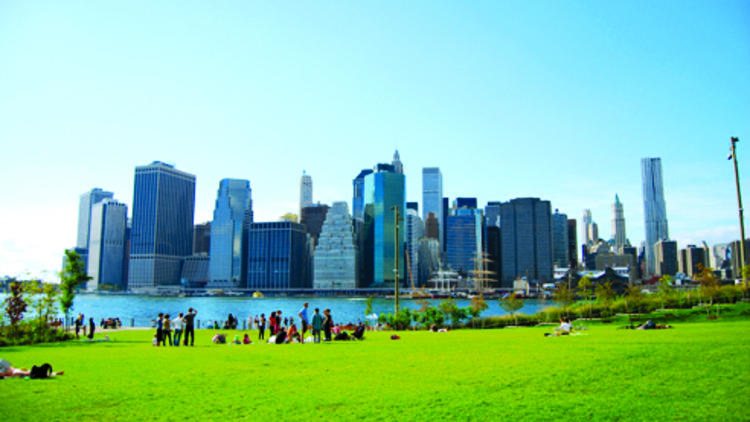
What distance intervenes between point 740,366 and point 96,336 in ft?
118

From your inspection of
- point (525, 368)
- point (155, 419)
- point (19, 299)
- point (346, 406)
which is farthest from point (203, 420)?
point (19, 299)

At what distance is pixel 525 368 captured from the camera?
45.0ft

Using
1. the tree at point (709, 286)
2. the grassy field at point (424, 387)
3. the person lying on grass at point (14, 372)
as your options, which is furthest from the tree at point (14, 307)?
the tree at point (709, 286)

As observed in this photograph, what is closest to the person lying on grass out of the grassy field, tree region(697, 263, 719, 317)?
the grassy field

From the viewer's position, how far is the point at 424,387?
12.2 m

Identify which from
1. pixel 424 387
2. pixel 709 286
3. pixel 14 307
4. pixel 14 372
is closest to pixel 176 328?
pixel 14 307

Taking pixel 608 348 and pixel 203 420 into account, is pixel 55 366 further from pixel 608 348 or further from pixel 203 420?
pixel 608 348

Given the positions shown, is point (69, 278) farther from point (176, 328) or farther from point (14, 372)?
point (14, 372)

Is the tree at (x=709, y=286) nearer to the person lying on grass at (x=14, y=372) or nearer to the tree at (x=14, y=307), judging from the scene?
the person lying on grass at (x=14, y=372)

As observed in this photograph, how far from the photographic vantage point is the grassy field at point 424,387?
32.9 feet

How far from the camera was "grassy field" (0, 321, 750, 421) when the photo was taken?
10.0 meters

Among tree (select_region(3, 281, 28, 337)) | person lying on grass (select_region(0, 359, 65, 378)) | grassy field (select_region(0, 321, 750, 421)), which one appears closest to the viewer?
grassy field (select_region(0, 321, 750, 421))

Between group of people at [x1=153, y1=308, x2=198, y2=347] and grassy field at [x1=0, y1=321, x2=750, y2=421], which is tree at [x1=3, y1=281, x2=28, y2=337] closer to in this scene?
group of people at [x1=153, y1=308, x2=198, y2=347]

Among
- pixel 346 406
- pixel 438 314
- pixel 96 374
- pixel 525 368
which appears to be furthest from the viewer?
pixel 438 314
